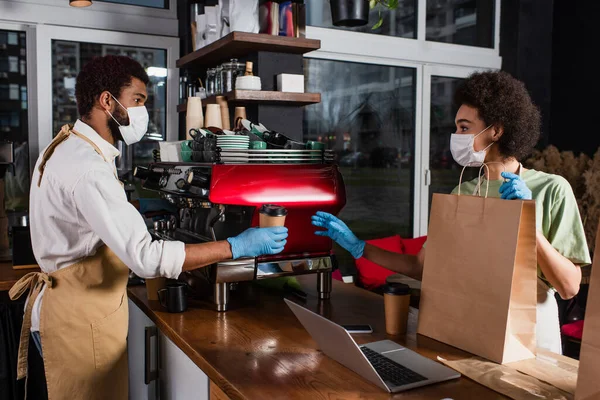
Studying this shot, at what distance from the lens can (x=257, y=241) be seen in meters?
1.77

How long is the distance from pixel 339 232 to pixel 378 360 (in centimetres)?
58

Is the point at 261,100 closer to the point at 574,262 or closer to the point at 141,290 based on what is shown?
the point at 141,290

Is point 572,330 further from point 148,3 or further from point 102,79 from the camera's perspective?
point 148,3

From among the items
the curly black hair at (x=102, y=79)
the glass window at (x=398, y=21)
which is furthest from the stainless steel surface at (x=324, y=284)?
the glass window at (x=398, y=21)

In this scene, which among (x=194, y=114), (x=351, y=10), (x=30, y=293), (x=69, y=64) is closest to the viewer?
(x=30, y=293)

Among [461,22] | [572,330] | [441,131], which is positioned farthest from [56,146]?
[461,22]

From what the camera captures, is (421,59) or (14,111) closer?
(14,111)

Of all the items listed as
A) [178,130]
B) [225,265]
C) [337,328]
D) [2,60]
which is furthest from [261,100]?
[337,328]

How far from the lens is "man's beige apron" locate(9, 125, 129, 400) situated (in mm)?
1784

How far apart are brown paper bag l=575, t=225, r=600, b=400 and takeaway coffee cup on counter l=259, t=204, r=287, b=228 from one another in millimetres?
948

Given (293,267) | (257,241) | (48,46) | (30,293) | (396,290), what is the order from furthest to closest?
1. (48,46)
2. (293,267)
3. (30,293)
4. (257,241)
5. (396,290)

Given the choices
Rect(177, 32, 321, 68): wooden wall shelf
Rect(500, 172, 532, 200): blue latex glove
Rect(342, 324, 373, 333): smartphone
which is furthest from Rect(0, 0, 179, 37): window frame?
Rect(500, 172, 532, 200): blue latex glove

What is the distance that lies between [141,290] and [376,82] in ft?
8.77

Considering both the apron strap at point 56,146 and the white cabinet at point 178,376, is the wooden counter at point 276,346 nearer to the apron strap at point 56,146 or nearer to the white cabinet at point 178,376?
the white cabinet at point 178,376
